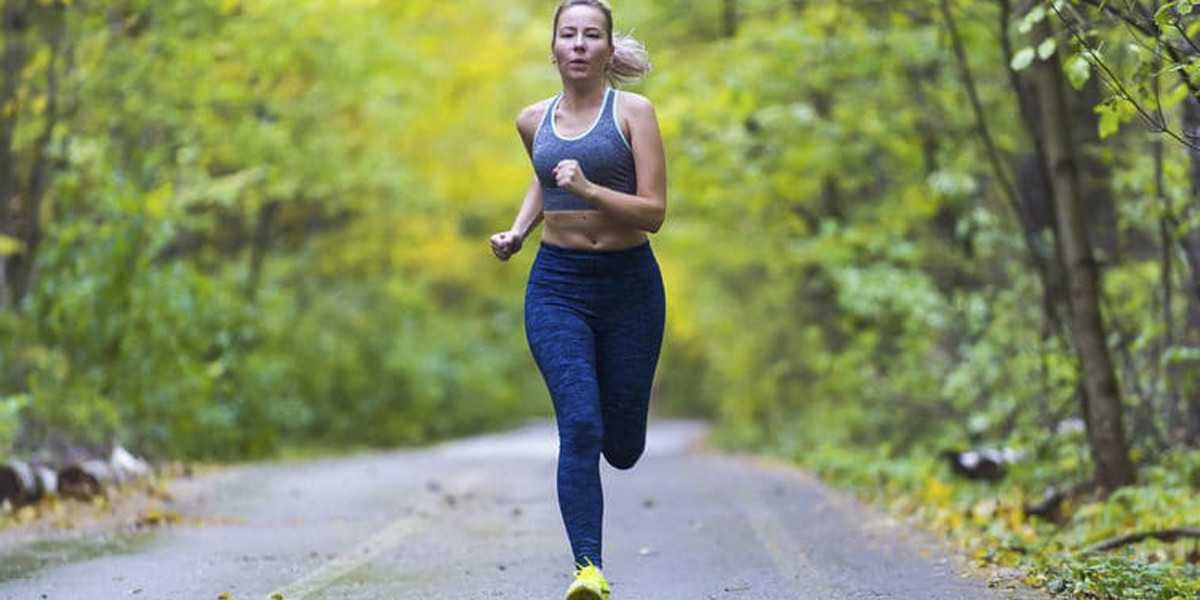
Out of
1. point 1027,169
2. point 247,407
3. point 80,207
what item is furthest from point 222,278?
point 1027,169

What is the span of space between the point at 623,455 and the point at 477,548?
2.48 m

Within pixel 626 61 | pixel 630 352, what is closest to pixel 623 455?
pixel 630 352

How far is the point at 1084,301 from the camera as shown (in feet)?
33.3

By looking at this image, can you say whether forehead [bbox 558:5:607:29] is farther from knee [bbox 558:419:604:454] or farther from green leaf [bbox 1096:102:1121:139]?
green leaf [bbox 1096:102:1121:139]

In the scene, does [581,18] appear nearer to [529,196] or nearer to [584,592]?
[529,196]

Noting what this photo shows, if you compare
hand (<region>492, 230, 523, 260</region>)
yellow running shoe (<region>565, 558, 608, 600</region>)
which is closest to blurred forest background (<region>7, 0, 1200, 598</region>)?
yellow running shoe (<region>565, 558, 608, 600</region>)

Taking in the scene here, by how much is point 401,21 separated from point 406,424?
25.6 ft

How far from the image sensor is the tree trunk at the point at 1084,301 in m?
10.1

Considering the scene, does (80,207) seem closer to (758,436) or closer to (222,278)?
(222,278)

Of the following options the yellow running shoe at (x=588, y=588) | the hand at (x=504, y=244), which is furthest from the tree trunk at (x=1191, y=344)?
the yellow running shoe at (x=588, y=588)

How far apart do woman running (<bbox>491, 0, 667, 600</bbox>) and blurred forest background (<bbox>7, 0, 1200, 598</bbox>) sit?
6.32 ft

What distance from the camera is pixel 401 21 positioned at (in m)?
22.2

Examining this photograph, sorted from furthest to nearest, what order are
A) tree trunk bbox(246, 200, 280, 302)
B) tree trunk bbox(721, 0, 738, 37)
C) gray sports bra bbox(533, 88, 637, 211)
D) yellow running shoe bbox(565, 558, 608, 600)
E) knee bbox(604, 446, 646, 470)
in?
tree trunk bbox(246, 200, 280, 302) < tree trunk bbox(721, 0, 738, 37) < knee bbox(604, 446, 646, 470) < gray sports bra bbox(533, 88, 637, 211) < yellow running shoe bbox(565, 558, 608, 600)

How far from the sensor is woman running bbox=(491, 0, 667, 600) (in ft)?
19.3
